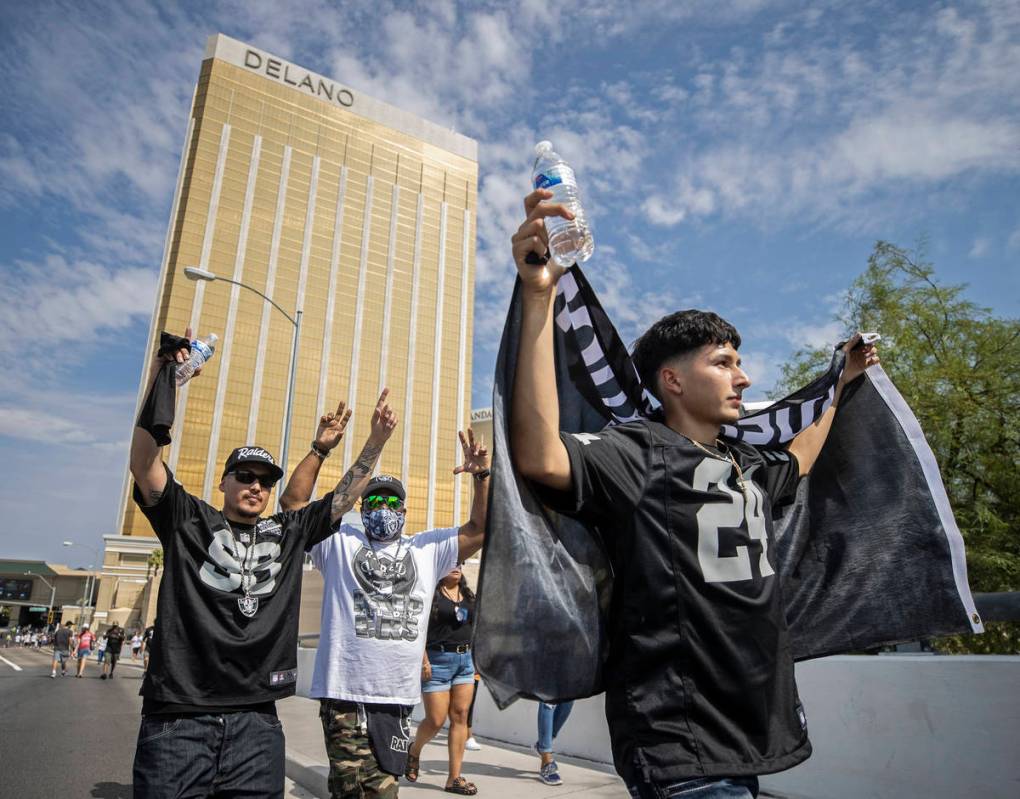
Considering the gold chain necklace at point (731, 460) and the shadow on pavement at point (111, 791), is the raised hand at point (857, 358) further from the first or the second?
the shadow on pavement at point (111, 791)

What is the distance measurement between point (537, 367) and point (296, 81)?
88.5 meters

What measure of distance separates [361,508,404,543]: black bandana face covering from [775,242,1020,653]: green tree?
34.7 ft

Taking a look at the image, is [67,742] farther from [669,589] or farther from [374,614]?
[669,589]

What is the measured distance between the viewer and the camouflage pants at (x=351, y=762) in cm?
351

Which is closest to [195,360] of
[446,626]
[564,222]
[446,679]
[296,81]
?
[564,222]

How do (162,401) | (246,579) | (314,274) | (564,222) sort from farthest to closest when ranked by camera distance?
1. (314,274)
2. (246,579)
3. (162,401)
4. (564,222)

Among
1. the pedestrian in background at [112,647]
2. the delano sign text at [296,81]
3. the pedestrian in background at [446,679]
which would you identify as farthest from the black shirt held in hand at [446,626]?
the delano sign text at [296,81]

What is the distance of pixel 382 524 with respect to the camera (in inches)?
166

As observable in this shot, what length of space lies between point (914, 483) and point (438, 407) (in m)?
76.2

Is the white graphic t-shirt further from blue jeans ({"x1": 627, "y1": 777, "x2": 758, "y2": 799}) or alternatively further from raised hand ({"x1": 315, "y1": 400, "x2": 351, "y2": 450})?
blue jeans ({"x1": 627, "y1": 777, "x2": 758, "y2": 799})

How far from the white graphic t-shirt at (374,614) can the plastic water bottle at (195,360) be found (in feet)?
4.40

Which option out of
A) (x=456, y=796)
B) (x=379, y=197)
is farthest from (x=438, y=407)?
(x=456, y=796)

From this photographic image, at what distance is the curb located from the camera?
611 centimetres

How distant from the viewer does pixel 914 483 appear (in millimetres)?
2668
